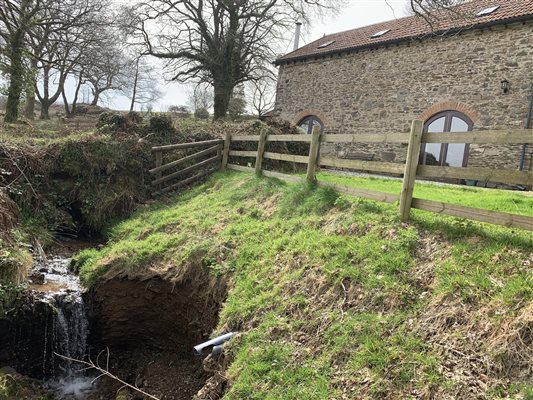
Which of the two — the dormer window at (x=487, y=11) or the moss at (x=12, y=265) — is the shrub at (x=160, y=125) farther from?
the dormer window at (x=487, y=11)

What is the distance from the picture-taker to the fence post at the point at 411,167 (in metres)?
5.29

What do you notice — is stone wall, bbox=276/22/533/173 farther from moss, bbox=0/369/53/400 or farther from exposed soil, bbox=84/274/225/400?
moss, bbox=0/369/53/400

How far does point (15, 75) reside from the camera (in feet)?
48.5

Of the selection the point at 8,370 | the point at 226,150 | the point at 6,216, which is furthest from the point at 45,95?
the point at 8,370

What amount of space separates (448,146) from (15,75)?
1606 cm

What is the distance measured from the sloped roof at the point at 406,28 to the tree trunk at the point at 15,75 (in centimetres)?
1146

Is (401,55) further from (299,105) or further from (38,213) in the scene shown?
(38,213)

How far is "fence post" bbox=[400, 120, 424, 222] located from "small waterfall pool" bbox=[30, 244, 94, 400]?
547 cm

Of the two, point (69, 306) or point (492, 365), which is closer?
point (492, 365)

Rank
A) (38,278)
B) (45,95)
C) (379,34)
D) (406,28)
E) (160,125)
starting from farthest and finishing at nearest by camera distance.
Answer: (45,95), (379,34), (406,28), (160,125), (38,278)

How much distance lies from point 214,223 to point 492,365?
557 centimetres

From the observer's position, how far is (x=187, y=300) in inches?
258

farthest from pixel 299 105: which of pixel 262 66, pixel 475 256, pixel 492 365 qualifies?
pixel 492 365

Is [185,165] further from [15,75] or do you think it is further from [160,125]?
[15,75]
